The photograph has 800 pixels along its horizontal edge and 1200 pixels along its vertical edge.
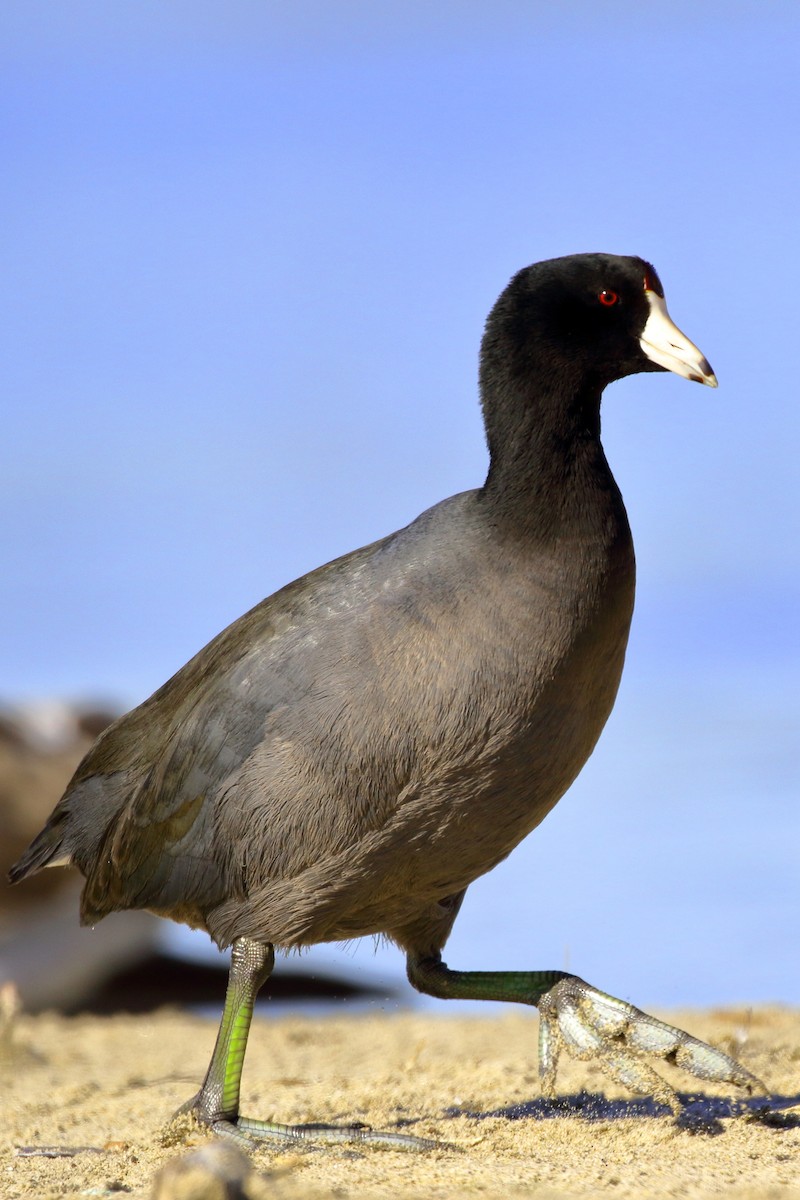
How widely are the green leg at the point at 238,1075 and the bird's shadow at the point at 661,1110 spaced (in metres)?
Answer: 0.53

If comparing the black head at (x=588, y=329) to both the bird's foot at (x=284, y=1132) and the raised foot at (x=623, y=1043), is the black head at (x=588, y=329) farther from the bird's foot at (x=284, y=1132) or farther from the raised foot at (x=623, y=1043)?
the bird's foot at (x=284, y=1132)

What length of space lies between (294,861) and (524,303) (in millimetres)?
1743

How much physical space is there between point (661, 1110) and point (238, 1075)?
4.38 feet

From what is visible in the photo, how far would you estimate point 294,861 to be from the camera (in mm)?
4188

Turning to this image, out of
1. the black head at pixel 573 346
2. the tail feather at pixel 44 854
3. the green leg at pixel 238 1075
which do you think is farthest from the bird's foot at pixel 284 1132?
the black head at pixel 573 346

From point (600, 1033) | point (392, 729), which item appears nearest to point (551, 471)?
point (392, 729)

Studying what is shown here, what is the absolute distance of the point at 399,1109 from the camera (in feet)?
16.7

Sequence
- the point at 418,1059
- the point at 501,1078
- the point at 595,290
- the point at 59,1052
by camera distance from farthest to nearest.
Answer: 1. the point at 59,1052
2. the point at 418,1059
3. the point at 501,1078
4. the point at 595,290

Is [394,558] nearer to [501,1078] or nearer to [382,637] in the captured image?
[382,637]

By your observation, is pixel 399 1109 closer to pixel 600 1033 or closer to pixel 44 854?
pixel 600 1033

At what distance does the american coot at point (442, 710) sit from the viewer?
405 centimetres

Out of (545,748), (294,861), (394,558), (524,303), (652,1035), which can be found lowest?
(652,1035)

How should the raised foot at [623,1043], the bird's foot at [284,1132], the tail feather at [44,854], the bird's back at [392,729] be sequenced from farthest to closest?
the tail feather at [44,854] → the bird's foot at [284,1132] → the raised foot at [623,1043] → the bird's back at [392,729]

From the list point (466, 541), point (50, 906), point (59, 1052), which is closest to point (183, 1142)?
point (466, 541)
